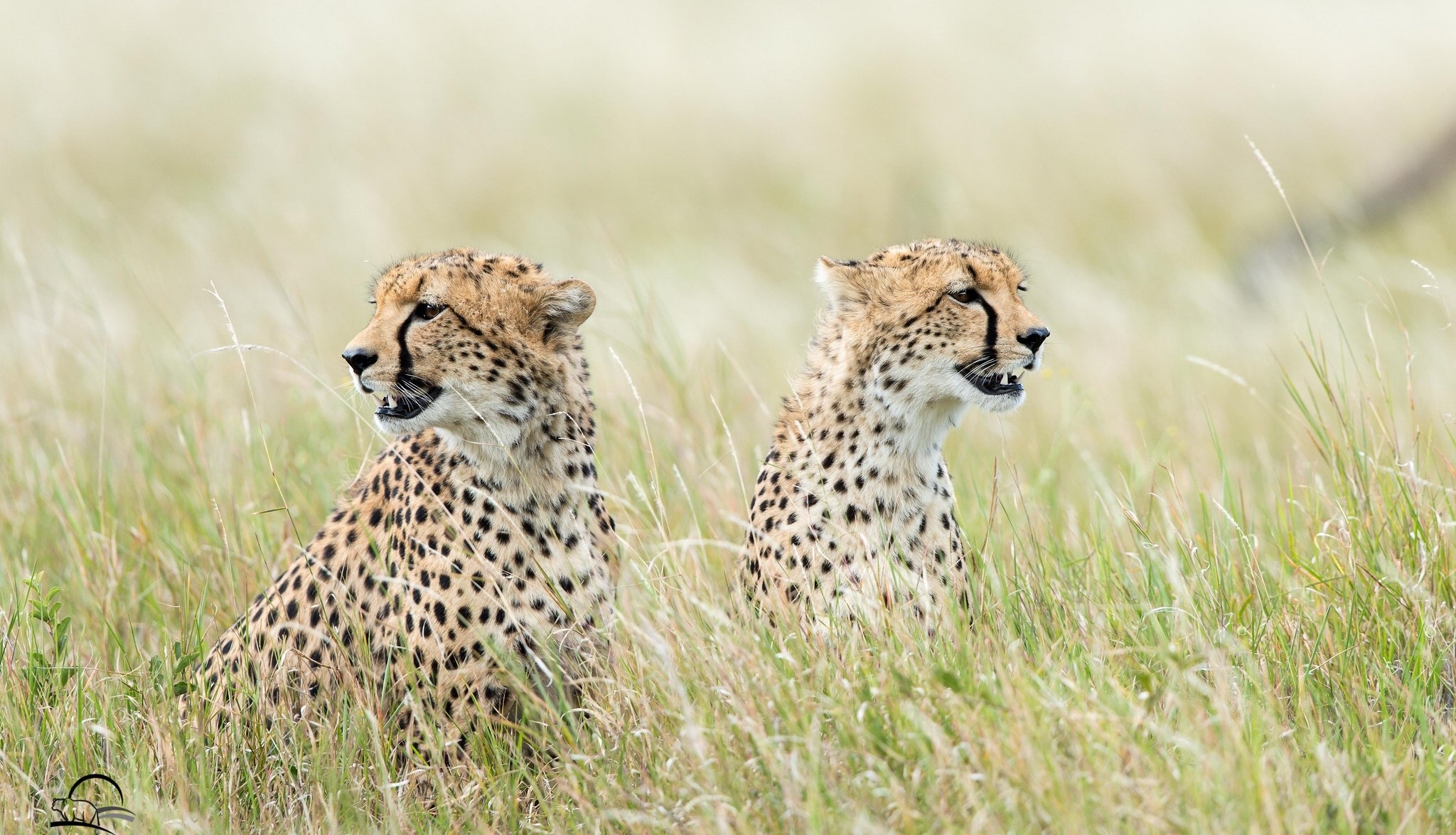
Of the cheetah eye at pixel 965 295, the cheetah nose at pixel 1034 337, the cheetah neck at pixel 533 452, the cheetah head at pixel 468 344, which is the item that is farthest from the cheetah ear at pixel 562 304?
the cheetah nose at pixel 1034 337

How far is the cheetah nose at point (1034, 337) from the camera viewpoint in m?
3.25

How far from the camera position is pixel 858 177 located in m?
9.54

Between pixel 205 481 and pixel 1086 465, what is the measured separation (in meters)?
2.68

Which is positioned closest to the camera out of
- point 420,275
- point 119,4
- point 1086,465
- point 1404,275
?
point 420,275

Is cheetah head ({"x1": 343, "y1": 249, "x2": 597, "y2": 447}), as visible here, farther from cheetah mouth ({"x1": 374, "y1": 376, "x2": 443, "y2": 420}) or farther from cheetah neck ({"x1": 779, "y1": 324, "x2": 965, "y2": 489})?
cheetah neck ({"x1": 779, "y1": 324, "x2": 965, "y2": 489})

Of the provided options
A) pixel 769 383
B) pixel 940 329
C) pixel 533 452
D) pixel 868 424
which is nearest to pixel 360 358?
pixel 533 452

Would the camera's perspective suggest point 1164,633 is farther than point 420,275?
No

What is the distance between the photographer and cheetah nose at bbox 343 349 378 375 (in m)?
2.96

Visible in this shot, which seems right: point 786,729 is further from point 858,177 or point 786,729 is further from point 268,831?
point 858,177

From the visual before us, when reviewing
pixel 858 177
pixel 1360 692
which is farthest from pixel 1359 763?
pixel 858 177

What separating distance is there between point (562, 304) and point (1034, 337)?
3.33ft

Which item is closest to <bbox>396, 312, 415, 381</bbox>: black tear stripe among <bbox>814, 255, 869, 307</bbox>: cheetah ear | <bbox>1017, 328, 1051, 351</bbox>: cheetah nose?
<bbox>814, 255, 869, 307</bbox>: cheetah ear

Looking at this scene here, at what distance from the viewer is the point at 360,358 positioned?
9.79 feet

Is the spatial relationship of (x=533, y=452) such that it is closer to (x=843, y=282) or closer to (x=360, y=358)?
(x=360, y=358)
